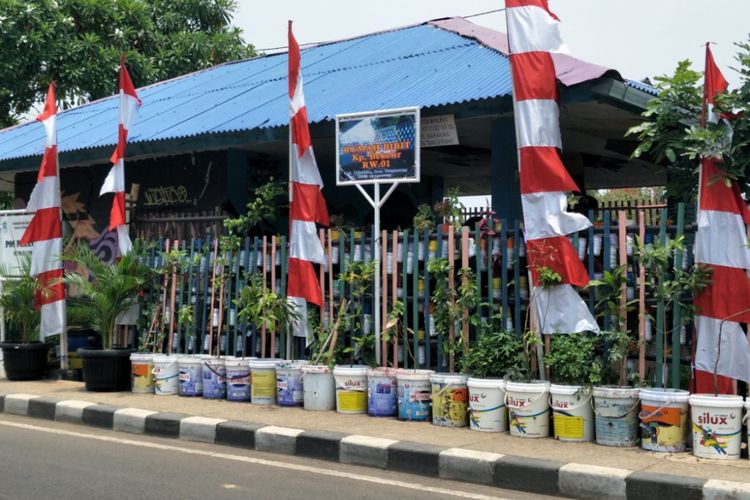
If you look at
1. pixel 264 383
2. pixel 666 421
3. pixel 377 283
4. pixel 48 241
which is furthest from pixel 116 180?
pixel 666 421

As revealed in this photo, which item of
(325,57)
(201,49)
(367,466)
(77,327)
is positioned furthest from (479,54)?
(201,49)

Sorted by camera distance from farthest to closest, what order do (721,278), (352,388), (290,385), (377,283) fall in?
(290,385) < (377,283) < (352,388) < (721,278)

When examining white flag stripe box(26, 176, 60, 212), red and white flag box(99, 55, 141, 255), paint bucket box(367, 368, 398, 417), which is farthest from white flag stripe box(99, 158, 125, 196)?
paint bucket box(367, 368, 398, 417)

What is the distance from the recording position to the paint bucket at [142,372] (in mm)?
10141

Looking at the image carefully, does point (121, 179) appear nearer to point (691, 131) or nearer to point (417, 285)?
point (417, 285)

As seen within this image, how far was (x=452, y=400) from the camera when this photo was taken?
26.2 ft

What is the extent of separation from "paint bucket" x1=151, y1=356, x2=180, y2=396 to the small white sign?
3.66 meters

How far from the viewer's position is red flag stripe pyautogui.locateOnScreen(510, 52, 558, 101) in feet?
25.0

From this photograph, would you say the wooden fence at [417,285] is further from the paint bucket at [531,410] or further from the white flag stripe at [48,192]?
the white flag stripe at [48,192]

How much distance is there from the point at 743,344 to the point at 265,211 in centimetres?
606

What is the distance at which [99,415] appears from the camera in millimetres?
9039

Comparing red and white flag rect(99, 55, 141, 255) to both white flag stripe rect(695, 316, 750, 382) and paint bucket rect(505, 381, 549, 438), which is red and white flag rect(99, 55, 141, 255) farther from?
white flag stripe rect(695, 316, 750, 382)

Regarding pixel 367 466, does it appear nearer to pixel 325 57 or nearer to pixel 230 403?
pixel 230 403

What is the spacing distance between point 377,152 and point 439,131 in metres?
1.06
